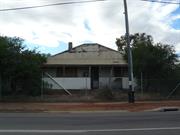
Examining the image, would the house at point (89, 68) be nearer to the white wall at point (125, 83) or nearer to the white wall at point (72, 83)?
the white wall at point (125, 83)

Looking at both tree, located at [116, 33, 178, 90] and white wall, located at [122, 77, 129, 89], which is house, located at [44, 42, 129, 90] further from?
tree, located at [116, 33, 178, 90]

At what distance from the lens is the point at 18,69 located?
3400 centimetres

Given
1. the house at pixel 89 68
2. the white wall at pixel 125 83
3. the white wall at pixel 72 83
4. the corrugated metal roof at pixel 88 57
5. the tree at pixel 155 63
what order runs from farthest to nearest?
the corrugated metal roof at pixel 88 57
the house at pixel 89 68
the white wall at pixel 125 83
the white wall at pixel 72 83
the tree at pixel 155 63

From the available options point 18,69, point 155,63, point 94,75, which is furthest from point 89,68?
point 18,69

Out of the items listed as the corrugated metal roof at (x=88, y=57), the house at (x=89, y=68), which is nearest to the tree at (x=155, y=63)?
the house at (x=89, y=68)

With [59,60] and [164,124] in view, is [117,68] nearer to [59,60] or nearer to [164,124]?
[59,60]

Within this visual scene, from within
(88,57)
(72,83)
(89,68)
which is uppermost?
(88,57)

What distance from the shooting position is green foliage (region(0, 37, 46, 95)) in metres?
33.9

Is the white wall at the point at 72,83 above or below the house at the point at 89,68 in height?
below

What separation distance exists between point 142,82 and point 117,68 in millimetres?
13612

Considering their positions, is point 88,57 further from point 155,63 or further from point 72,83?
point 155,63

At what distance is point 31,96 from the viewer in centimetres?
3575

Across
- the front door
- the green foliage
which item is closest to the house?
the front door

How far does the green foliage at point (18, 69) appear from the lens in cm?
3394
